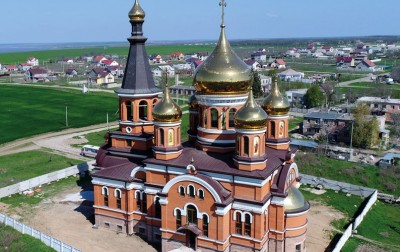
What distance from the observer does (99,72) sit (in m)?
94.2

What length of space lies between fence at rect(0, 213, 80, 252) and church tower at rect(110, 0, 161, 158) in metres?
6.05

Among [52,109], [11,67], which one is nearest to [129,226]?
[52,109]

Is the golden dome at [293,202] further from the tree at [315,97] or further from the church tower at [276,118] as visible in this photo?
the tree at [315,97]

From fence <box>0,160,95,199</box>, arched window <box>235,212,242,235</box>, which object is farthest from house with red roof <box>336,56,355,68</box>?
arched window <box>235,212,242,235</box>

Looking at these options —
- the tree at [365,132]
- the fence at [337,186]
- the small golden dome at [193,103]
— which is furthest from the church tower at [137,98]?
the tree at [365,132]

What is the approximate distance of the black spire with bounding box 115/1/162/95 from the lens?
77.1ft

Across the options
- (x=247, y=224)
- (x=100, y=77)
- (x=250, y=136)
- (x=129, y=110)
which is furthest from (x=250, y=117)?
(x=100, y=77)

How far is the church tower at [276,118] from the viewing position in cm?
2267

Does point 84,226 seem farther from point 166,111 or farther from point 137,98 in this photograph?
point 166,111

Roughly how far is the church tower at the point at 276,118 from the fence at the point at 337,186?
7.55m

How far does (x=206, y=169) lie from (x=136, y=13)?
958 centimetres

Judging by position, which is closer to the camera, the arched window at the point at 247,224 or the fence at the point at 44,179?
the arched window at the point at 247,224

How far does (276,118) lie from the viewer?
901 inches

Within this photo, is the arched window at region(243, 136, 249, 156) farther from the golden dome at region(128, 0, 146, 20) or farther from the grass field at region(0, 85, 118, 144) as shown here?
the grass field at region(0, 85, 118, 144)
